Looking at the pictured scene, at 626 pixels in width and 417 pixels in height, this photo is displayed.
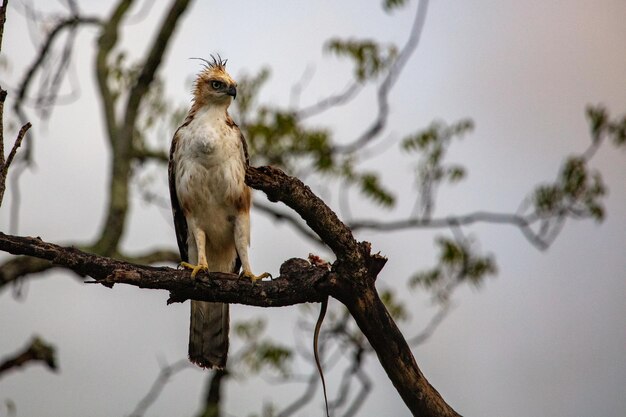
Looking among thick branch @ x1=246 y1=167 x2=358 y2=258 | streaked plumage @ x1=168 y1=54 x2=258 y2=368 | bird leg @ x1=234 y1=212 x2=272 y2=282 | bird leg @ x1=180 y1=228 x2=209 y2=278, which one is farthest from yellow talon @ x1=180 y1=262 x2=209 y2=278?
thick branch @ x1=246 y1=167 x2=358 y2=258

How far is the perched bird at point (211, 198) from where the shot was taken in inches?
254

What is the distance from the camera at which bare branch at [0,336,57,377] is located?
337 inches

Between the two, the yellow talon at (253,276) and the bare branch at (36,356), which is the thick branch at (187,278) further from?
the bare branch at (36,356)

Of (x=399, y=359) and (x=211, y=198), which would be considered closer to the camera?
(x=399, y=359)

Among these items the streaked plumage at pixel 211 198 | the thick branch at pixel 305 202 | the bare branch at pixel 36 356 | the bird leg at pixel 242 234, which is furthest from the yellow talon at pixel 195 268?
the bare branch at pixel 36 356

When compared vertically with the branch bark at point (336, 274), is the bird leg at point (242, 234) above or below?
above

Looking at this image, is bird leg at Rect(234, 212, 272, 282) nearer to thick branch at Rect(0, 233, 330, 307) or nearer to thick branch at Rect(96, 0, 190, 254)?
thick branch at Rect(0, 233, 330, 307)

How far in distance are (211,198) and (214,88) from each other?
2.88 ft

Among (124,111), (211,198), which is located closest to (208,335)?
(211,198)

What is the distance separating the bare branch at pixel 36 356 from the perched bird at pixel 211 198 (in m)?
2.39

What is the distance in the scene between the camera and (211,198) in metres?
6.50

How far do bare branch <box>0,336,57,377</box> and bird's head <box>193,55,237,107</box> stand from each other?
291cm

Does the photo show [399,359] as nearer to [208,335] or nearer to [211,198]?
[208,335]

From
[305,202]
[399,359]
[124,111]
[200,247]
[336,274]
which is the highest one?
[124,111]
